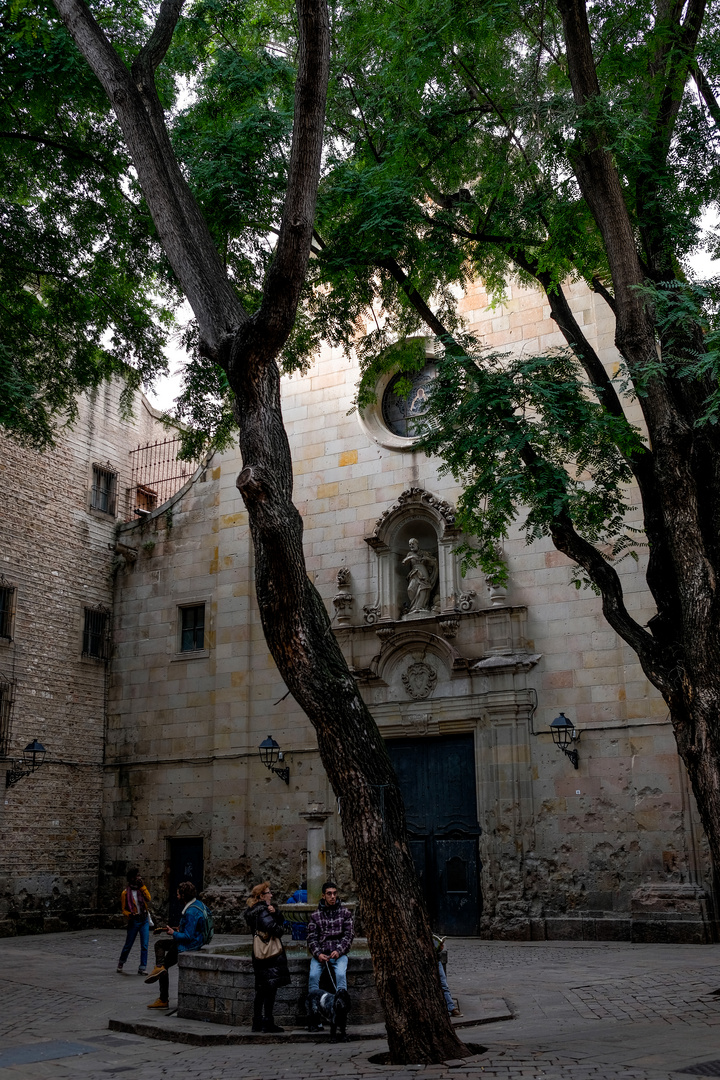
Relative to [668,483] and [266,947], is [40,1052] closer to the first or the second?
[266,947]

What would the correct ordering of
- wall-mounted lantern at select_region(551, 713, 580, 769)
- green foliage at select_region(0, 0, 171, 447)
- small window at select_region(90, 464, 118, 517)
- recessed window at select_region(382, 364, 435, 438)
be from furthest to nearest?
small window at select_region(90, 464, 118, 517) < recessed window at select_region(382, 364, 435, 438) < wall-mounted lantern at select_region(551, 713, 580, 769) < green foliage at select_region(0, 0, 171, 447)

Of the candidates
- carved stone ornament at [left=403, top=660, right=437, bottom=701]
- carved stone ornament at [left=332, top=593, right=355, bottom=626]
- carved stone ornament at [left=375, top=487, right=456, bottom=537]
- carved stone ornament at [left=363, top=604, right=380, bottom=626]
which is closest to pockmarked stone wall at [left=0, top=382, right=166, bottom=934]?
carved stone ornament at [left=332, top=593, right=355, bottom=626]

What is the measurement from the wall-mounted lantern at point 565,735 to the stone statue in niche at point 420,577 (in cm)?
331

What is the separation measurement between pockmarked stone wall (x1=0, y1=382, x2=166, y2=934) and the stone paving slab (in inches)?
389

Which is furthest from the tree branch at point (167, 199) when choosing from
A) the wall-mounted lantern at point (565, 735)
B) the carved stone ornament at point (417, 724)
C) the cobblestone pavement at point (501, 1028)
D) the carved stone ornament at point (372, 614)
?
the carved stone ornament at point (417, 724)

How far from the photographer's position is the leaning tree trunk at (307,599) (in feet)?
23.7

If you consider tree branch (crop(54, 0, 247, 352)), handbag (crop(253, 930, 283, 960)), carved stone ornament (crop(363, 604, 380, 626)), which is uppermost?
tree branch (crop(54, 0, 247, 352))

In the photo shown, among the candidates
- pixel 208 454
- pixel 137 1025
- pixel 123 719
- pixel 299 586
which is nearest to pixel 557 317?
pixel 299 586

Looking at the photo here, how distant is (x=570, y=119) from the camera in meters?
9.96

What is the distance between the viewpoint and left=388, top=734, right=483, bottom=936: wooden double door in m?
16.8

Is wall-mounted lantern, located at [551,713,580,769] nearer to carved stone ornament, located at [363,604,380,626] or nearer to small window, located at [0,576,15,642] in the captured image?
carved stone ornament, located at [363,604,380,626]

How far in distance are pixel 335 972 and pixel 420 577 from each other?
32.6ft

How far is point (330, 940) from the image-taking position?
9102 mm

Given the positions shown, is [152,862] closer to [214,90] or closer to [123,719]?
[123,719]
